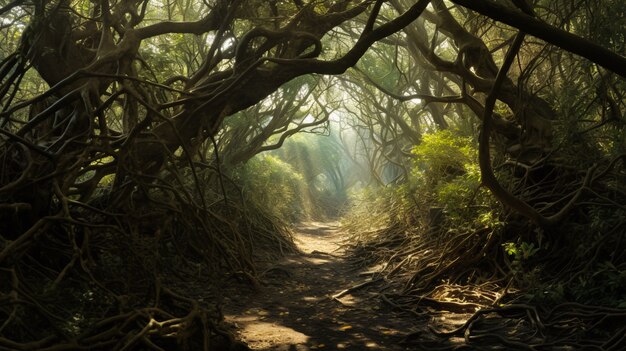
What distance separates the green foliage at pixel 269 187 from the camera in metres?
11.3

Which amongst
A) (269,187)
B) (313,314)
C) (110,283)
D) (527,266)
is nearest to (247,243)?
(313,314)

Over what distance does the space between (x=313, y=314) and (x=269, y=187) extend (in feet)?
29.1

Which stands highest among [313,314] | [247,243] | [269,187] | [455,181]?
[269,187]

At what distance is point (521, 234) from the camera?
5.15m

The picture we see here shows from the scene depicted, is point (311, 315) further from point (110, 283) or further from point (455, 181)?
point (455, 181)

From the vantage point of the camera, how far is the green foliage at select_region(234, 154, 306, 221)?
37.2 feet

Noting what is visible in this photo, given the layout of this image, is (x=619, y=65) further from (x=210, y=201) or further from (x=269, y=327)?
(x=210, y=201)

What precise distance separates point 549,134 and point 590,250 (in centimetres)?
190

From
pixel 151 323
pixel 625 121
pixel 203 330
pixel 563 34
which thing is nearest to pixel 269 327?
pixel 203 330

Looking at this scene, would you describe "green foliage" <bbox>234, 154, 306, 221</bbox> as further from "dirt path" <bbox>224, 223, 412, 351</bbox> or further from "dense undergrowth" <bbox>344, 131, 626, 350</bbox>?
"dense undergrowth" <bbox>344, 131, 626, 350</bbox>

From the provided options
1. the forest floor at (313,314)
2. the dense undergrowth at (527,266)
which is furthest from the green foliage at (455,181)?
the forest floor at (313,314)

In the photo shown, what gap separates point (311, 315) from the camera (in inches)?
189

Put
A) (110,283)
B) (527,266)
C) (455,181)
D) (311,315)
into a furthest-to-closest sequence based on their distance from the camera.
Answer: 1. (455,181)
2. (527,266)
3. (311,315)
4. (110,283)

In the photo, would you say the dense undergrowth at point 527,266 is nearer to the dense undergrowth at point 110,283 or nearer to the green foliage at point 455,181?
the green foliage at point 455,181
